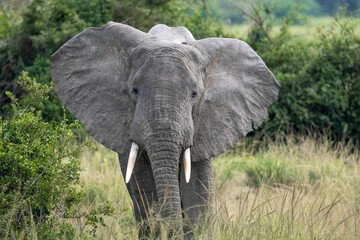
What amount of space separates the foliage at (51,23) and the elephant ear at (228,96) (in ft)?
18.1

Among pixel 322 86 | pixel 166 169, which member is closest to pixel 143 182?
pixel 166 169

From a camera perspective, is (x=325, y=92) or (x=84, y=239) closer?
(x=84, y=239)

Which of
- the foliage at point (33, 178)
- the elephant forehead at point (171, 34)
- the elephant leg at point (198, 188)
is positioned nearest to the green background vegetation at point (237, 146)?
the foliage at point (33, 178)

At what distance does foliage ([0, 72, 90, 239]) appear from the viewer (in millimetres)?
4750

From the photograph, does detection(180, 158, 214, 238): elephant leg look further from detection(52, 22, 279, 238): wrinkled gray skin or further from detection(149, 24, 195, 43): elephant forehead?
detection(149, 24, 195, 43): elephant forehead

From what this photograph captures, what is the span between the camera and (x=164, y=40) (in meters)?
4.90

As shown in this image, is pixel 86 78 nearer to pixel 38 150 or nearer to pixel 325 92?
pixel 38 150

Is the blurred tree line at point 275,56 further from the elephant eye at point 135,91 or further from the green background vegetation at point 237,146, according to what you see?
the elephant eye at point 135,91

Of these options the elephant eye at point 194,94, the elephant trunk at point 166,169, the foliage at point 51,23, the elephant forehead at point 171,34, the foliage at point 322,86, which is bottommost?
the foliage at point 322,86

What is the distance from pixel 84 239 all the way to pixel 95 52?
155 cm

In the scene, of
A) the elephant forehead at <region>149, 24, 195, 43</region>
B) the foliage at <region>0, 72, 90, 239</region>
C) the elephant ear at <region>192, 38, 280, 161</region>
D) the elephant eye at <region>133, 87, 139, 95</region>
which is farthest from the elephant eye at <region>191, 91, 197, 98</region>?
the foliage at <region>0, 72, 90, 239</region>

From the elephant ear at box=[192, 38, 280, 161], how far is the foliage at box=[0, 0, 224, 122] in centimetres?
552

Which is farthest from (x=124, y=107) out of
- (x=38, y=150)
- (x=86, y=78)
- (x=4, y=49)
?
(x=4, y=49)

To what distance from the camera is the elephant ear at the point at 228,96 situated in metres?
4.72
